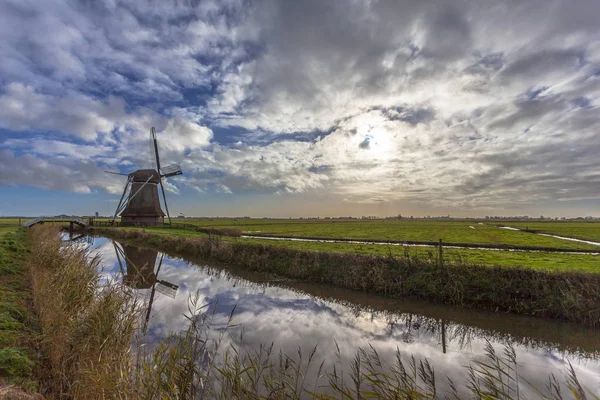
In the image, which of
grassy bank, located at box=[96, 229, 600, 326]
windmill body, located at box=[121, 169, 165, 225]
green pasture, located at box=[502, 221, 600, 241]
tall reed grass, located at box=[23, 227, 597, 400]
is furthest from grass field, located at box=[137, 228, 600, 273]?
windmill body, located at box=[121, 169, 165, 225]

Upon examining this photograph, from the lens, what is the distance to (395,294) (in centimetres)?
1498

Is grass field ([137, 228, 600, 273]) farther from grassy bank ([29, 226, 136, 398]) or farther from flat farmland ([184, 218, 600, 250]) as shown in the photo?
grassy bank ([29, 226, 136, 398])

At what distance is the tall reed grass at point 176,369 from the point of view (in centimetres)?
423

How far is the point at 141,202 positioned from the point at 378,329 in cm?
5592

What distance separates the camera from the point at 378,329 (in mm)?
10945

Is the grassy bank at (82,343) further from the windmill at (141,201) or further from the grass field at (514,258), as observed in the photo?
the windmill at (141,201)

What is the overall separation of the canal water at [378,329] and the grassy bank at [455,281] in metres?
0.67

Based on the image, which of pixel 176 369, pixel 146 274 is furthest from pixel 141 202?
pixel 176 369

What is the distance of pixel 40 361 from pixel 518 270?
17529mm

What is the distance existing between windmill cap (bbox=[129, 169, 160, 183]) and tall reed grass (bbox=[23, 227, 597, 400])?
170ft

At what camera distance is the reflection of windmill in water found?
12090 mm

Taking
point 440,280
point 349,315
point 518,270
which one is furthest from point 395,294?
point 518,270

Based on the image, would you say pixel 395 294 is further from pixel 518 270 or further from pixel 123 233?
pixel 123 233

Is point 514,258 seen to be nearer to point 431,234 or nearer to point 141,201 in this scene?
point 431,234
